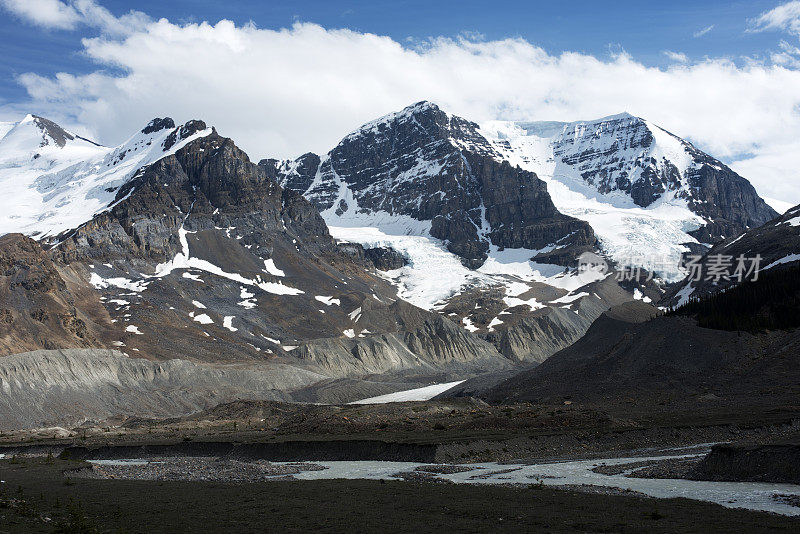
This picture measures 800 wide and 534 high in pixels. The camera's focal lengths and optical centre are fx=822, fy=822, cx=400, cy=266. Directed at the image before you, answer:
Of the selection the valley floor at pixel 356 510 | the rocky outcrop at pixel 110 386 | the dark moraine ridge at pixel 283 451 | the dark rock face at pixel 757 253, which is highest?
the dark rock face at pixel 757 253

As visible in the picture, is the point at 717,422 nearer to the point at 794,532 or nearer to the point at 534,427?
the point at 534,427

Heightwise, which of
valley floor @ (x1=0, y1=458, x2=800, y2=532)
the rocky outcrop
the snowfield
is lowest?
the snowfield

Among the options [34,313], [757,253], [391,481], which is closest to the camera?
[391,481]

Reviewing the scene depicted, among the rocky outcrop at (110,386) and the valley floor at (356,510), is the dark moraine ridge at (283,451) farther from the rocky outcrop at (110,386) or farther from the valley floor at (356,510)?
the rocky outcrop at (110,386)

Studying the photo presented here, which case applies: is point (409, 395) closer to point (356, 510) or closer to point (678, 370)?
point (678, 370)

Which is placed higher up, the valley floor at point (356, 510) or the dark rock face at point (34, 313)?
the dark rock face at point (34, 313)

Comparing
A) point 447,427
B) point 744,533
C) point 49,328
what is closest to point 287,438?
point 447,427

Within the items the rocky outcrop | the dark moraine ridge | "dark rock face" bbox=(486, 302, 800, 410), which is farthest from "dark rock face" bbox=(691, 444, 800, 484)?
the rocky outcrop

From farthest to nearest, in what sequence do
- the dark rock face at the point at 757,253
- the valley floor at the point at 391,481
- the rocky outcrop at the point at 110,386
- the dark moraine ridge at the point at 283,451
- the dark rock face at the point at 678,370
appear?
the rocky outcrop at the point at 110,386 < the dark rock face at the point at 757,253 < the dark rock face at the point at 678,370 < the dark moraine ridge at the point at 283,451 < the valley floor at the point at 391,481

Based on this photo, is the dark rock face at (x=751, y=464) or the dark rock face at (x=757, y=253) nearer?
the dark rock face at (x=751, y=464)

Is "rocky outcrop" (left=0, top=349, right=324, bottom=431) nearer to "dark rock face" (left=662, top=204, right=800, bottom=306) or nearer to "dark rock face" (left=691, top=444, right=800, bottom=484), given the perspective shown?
"dark rock face" (left=662, top=204, right=800, bottom=306)

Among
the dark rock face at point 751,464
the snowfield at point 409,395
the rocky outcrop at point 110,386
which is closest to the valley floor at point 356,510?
the dark rock face at point 751,464

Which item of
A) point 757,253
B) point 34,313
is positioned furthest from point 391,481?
point 34,313

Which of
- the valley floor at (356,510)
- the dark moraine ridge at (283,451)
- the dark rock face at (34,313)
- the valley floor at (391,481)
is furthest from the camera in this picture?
the dark rock face at (34,313)
